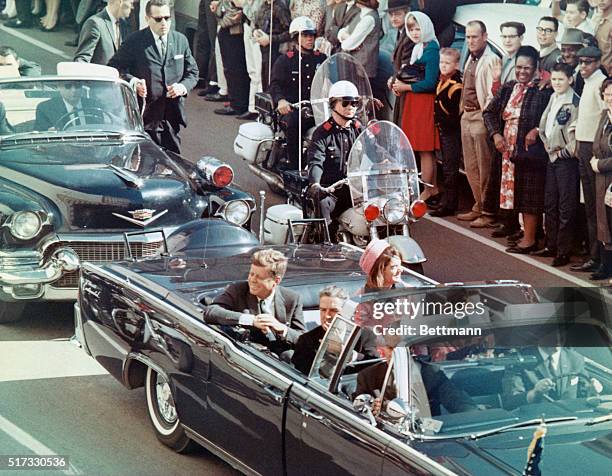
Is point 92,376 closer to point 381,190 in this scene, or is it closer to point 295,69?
point 381,190

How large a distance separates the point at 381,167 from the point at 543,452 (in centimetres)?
402

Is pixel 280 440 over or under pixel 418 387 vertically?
under

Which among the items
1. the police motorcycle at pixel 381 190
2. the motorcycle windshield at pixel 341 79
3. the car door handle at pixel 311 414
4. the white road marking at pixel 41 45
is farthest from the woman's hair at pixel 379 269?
the white road marking at pixel 41 45

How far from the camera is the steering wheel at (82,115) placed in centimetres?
959

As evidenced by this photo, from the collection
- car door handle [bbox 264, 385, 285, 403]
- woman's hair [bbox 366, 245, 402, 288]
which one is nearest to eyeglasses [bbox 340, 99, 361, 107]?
woman's hair [bbox 366, 245, 402, 288]

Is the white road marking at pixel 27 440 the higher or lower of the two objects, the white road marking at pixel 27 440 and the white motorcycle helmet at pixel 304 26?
the lower

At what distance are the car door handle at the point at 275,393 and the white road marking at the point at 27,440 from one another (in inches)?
55.5

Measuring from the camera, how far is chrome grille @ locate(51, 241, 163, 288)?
8.45 m

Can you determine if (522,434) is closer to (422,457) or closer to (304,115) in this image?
(422,457)

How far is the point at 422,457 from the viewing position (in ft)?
15.6

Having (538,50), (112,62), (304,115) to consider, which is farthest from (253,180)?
(538,50)

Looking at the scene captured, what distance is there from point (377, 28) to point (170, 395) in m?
5.16

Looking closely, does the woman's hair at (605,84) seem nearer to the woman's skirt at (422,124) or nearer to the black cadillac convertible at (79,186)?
the woman's skirt at (422,124)

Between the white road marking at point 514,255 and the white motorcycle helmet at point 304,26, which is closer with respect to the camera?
the white road marking at point 514,255
